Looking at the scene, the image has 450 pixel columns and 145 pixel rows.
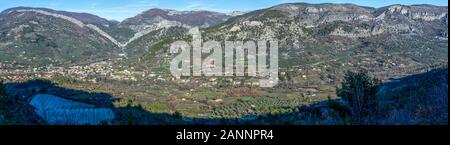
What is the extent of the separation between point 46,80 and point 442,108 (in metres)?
94.5

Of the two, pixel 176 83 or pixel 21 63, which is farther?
pixel 21 63

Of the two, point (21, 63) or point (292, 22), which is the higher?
point (292, 22)

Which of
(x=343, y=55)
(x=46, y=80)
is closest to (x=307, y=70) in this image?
(x=343, y=55)

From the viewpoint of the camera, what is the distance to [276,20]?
602 feet

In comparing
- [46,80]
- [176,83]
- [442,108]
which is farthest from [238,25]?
[442,108]

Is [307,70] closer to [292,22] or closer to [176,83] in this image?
[176,83]

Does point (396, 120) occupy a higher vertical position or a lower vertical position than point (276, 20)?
lower
